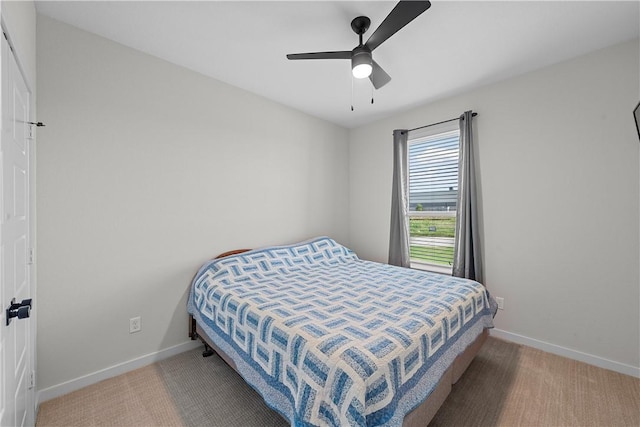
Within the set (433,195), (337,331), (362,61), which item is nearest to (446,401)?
(337,331)

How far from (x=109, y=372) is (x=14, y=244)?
131cm

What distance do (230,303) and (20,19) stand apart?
6.31 feet

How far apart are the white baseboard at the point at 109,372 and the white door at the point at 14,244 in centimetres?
26

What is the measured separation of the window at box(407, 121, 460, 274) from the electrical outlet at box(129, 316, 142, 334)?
2939 mm

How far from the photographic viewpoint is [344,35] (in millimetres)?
1963

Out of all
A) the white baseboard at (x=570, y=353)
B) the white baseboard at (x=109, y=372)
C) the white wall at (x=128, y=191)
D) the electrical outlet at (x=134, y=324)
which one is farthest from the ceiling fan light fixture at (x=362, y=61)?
the white baseboard at (x=570, y=353)

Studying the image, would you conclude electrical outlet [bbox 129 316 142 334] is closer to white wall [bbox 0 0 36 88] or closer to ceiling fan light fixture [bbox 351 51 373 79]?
white wall [bbox 0 0 36 88]

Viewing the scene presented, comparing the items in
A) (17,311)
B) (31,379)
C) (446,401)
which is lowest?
(446,401)

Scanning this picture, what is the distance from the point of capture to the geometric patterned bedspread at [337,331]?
3.68ft

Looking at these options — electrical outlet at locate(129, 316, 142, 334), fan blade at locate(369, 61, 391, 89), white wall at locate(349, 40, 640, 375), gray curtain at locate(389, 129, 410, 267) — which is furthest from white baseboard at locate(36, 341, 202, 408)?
white wall at locate(349, 40, 640, 375)

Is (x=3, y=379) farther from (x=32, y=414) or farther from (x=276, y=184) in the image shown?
(x=276, y=184)

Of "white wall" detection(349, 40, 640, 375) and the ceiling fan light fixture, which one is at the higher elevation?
the ceiling fan light fixture

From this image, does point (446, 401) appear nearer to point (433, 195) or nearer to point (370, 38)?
point (433, 195)

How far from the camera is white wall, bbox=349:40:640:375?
2066 millimetres
